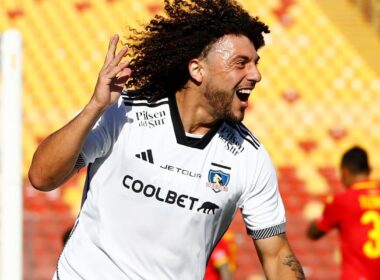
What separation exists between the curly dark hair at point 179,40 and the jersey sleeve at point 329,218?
3685mm

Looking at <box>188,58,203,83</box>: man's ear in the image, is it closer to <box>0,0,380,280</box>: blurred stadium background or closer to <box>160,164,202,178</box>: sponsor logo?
<box>160,164,202,178</box>: sponsor logo

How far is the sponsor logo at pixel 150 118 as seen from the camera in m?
3.64

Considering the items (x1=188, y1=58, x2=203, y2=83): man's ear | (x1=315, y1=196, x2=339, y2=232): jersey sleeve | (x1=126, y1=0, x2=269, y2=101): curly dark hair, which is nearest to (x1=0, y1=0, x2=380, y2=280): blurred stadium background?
(x1=315, y1=196, x2=339, y2=232): jersey sleeve

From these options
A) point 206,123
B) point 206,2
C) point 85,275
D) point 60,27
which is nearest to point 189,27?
point 206,2

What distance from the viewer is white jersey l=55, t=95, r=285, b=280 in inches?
138

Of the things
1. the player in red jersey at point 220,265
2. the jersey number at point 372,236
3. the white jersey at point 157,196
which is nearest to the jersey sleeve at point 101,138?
the white jersey at point 157,196

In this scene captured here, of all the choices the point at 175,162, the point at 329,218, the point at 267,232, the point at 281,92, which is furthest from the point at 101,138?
the point at 281,92

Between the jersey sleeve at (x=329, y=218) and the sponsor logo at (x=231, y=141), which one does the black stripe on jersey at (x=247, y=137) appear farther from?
the jersey sleeve at (x=329, y=218)

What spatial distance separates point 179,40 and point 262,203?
0.77 m

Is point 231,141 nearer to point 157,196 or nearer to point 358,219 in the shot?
point 157,196

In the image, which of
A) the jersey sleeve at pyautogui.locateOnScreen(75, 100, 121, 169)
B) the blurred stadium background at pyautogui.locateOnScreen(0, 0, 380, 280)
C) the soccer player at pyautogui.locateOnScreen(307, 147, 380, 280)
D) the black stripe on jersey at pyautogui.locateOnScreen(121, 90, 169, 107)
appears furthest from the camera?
the blurred stadium background at pyautogui.locateOnScreen(0, 0, 380, 280)

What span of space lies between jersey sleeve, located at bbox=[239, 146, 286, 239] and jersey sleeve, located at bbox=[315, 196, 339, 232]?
3.61m

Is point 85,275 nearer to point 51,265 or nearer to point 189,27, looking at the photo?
point 189,27

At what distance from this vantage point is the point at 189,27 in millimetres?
3750
